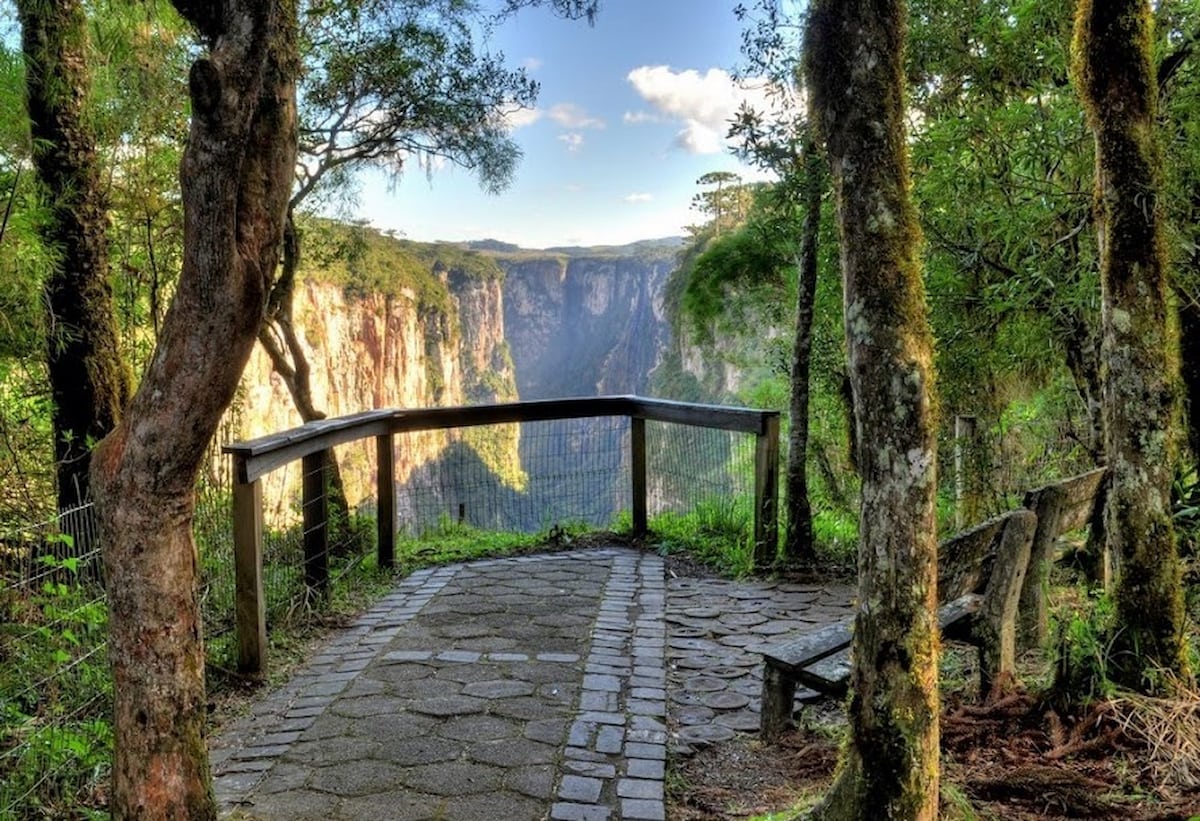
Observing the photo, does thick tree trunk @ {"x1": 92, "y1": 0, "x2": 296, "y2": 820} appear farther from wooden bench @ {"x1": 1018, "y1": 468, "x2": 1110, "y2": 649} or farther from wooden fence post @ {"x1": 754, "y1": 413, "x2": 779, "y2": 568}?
wooden fence post @ {"x1": 754, "y1": 413, "x2": 779, "y2": 568}

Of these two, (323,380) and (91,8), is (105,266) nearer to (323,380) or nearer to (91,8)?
(91,8)

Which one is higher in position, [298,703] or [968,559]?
[968,559]

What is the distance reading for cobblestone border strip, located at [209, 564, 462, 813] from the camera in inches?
121

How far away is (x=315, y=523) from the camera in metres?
5.14

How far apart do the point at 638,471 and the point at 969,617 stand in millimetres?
3979

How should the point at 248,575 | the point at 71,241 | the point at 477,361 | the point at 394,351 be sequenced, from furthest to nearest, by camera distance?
the point at 477,361, the point at 394,351, the point at 71,241, the point at 248,575

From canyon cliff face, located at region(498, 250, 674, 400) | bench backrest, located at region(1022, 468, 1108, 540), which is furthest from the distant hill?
bench backrest, located at region(1022, 468, 1108, 540)

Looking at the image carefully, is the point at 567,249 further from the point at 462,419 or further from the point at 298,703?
the point at 298,703

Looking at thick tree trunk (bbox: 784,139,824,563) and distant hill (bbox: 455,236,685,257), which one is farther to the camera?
distant hill (bbox: 455,236,685,257)

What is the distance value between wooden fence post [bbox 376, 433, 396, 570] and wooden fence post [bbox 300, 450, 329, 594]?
91cm

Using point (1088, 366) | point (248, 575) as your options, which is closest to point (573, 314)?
point (1088, 366)

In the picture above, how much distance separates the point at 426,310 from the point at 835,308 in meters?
42.8

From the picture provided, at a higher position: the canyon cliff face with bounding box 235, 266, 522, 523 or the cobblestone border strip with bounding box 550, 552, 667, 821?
the canyon cliff face with bounding box 235, 266, 522, 523

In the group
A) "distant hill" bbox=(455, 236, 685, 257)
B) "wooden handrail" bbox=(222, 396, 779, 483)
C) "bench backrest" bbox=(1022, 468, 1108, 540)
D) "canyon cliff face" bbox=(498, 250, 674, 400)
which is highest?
"distant hill" bbox=(455, 236, 685, 257)
